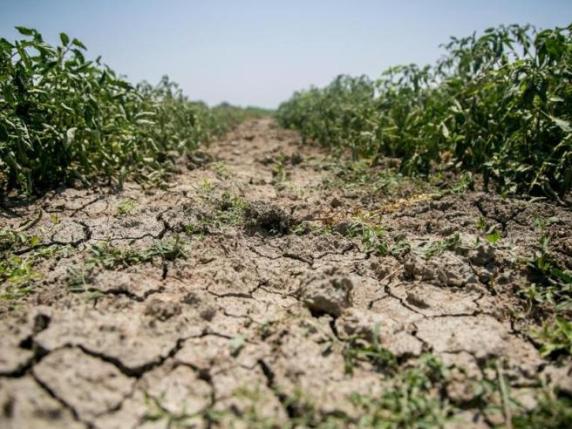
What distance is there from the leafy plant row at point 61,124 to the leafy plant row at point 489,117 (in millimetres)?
2474

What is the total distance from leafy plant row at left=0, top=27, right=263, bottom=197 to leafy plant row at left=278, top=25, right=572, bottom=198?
97.4 inches

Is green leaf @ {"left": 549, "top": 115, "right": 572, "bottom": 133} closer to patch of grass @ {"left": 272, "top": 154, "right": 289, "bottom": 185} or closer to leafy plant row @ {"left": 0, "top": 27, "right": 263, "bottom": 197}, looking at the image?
patch of grass @ {"left": 272, "top": 154, "right": 289, "bottom": 185}

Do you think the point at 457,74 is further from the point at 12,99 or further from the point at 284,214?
the point at 12,99

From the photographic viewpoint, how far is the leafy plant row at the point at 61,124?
3018mm

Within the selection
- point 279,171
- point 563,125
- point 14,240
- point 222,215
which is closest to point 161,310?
point 222,215

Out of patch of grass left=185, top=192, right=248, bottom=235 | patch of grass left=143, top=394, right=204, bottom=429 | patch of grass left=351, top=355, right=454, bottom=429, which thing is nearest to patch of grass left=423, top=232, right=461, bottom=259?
patch of grass left=351, top=355, right=454, bottom=429

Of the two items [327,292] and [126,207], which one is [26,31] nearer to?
[126,207]

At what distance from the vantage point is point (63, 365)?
1456 millimetres

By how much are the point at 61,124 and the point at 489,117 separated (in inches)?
144

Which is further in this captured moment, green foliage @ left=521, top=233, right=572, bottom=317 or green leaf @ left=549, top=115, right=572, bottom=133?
green leaf @ left=549, top=115, right=572, bottom=133

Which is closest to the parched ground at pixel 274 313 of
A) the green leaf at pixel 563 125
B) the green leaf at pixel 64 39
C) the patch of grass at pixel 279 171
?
the green leaf at pixel 563 125

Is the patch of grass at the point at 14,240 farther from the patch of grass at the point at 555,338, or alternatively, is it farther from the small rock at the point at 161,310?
the patch of grass at the point at 555,338

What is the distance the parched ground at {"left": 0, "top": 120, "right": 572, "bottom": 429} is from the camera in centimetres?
141

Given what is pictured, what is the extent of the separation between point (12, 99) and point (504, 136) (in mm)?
3851
